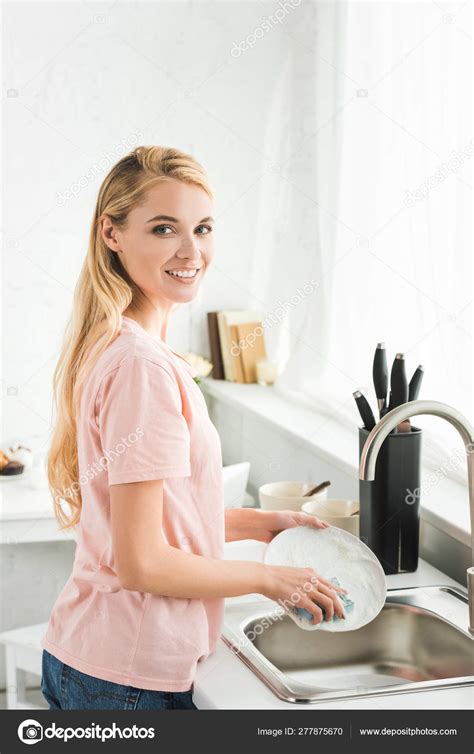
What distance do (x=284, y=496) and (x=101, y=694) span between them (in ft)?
2.36

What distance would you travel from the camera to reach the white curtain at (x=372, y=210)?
5.53ft

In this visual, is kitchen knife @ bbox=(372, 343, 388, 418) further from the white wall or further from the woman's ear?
the white wall

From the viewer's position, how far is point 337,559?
1.24 m

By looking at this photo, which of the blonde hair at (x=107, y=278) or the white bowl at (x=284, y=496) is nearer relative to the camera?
the blonde hair at (x=107, y=278)

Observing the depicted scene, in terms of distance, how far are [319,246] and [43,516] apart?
0.99 meters

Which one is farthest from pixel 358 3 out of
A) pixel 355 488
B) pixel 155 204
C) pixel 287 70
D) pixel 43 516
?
pixel 43 516

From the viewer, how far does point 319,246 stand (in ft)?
7.55

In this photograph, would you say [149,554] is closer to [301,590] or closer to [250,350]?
[301,590]

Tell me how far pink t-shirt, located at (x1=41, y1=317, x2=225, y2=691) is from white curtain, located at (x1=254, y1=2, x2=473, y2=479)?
2.58 ft
